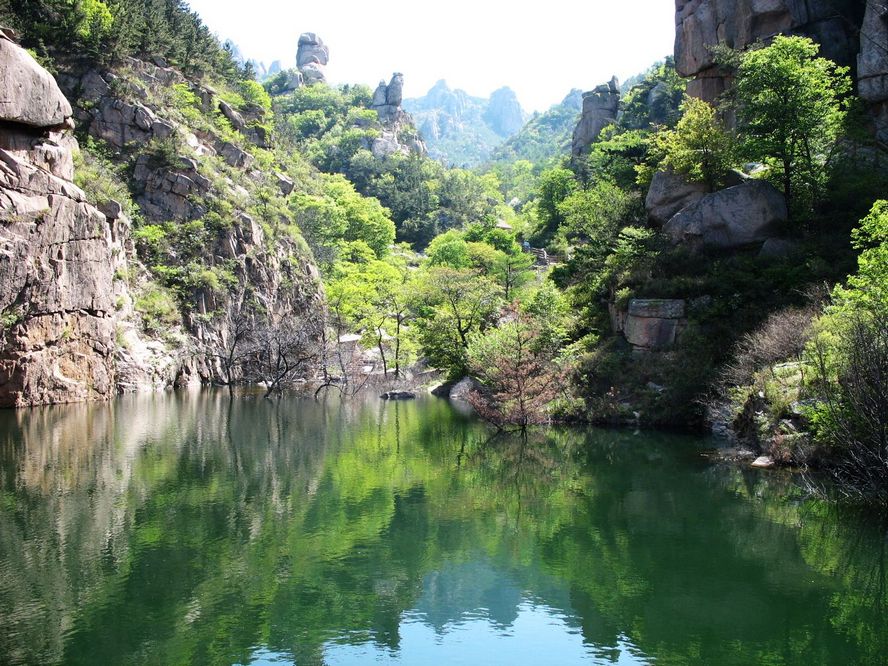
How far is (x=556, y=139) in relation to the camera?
185625 mm

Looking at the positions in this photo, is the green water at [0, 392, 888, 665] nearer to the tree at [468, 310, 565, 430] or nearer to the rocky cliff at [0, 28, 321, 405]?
the tree at [468, 310, 565, 430]

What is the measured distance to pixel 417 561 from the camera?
14.4m

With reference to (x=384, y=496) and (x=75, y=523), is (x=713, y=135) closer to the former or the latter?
(x=384, y=496)

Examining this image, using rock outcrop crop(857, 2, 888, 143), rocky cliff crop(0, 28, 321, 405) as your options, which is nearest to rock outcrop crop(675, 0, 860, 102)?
rock outcrop crop(857, 2, 888, 143)

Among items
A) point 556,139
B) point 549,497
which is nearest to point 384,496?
point 549,497

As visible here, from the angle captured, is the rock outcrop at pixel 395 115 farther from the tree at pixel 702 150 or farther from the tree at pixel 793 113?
the tree at pixel 793 113

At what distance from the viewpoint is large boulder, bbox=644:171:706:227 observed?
42.4 metres

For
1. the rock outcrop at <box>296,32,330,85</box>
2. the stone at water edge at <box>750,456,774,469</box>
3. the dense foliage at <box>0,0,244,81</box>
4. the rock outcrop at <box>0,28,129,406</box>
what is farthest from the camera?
the rock outcrop at <box>296,32,330,85</box>

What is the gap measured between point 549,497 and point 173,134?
165 ft

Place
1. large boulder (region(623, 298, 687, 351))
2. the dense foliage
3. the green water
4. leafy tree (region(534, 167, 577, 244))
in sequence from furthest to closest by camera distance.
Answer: leafy tree (region(534, 167, 577, 244)), the dense foliage, large boulder (region(623, 298, 687, 351)), the green water

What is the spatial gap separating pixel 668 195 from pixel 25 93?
35.4 meters

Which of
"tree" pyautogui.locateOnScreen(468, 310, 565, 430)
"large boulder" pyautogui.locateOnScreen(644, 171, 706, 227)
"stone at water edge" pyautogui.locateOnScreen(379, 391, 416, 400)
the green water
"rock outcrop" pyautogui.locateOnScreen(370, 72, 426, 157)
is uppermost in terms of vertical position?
"rock outcrop" pyautogui.locateOnScreen(370, 72, 426, 157)

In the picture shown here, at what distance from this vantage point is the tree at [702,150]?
40906mm

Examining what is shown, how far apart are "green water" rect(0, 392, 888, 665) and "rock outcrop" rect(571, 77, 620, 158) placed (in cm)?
7063
